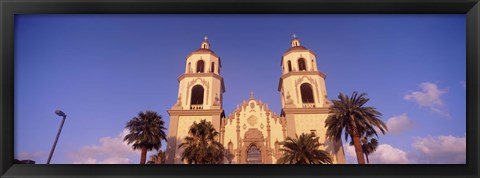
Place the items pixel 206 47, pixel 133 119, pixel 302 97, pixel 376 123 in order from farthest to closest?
1. pixel 206 47
2. pixel 302 97
3. pixel 133 119
4. pixel 376 123

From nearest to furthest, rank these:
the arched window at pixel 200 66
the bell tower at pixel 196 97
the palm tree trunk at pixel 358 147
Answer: the palm tree trunk at pixel 358 147 → the bell tower at pixel 196 97 → the arched window at pixel 200 66

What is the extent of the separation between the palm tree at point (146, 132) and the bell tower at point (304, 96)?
1043cm

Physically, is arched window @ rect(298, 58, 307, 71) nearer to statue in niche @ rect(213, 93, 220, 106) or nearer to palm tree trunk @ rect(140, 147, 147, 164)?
statue in niche @ rect(213, 93, 220, 106)

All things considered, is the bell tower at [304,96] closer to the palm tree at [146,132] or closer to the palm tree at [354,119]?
the palm tree at [354,119]

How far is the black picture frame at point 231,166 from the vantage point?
27.8 ft

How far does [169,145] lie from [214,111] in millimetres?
4528

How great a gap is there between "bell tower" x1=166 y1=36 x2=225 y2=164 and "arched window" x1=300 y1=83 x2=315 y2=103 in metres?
7.26

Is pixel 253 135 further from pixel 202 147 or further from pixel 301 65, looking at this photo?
pixel 301 65

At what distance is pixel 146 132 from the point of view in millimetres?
23844

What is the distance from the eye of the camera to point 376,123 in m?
21.8

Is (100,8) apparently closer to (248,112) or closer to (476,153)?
(476,153)

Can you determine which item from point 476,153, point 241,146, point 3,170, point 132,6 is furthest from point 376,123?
point 3,170

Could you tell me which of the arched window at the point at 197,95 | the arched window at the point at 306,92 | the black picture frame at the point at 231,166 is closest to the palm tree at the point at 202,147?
the arched window at the point at 197,95

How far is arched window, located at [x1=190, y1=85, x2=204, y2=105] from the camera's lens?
31.5 metres
